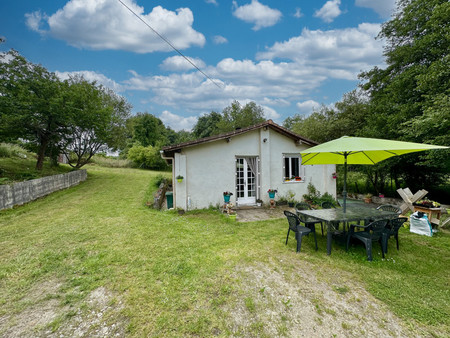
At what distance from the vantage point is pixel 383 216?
493 cm

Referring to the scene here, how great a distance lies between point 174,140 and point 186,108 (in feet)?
90.2

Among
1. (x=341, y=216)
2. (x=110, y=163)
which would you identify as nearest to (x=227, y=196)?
(x=341, y=216)

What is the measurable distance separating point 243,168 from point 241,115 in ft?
101

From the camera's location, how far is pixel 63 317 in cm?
263

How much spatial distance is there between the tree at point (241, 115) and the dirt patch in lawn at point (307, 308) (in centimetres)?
3526

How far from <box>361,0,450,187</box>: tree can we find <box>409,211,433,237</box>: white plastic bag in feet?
14.6

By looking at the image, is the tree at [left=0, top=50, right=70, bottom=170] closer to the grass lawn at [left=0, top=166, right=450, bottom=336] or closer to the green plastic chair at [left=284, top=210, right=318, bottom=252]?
the grass lawn at [left=0, top=166, right=450, bottom=336]

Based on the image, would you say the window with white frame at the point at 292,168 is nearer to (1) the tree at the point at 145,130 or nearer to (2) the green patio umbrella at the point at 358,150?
(2) the green patio umbrella at the point at 358,150

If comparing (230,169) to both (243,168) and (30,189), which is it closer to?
(243,168)

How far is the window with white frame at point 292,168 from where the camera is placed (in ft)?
32.8

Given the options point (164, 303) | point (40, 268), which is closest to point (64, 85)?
point (40, 268)

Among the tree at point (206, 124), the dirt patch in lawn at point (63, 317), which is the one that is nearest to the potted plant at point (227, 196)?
the dirt patch in lawn at point (63, 317)

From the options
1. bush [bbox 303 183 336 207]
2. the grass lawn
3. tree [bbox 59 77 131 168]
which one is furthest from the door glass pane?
tree [bbox 59 77 131 168]

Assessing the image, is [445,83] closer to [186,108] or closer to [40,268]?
[40,268]
